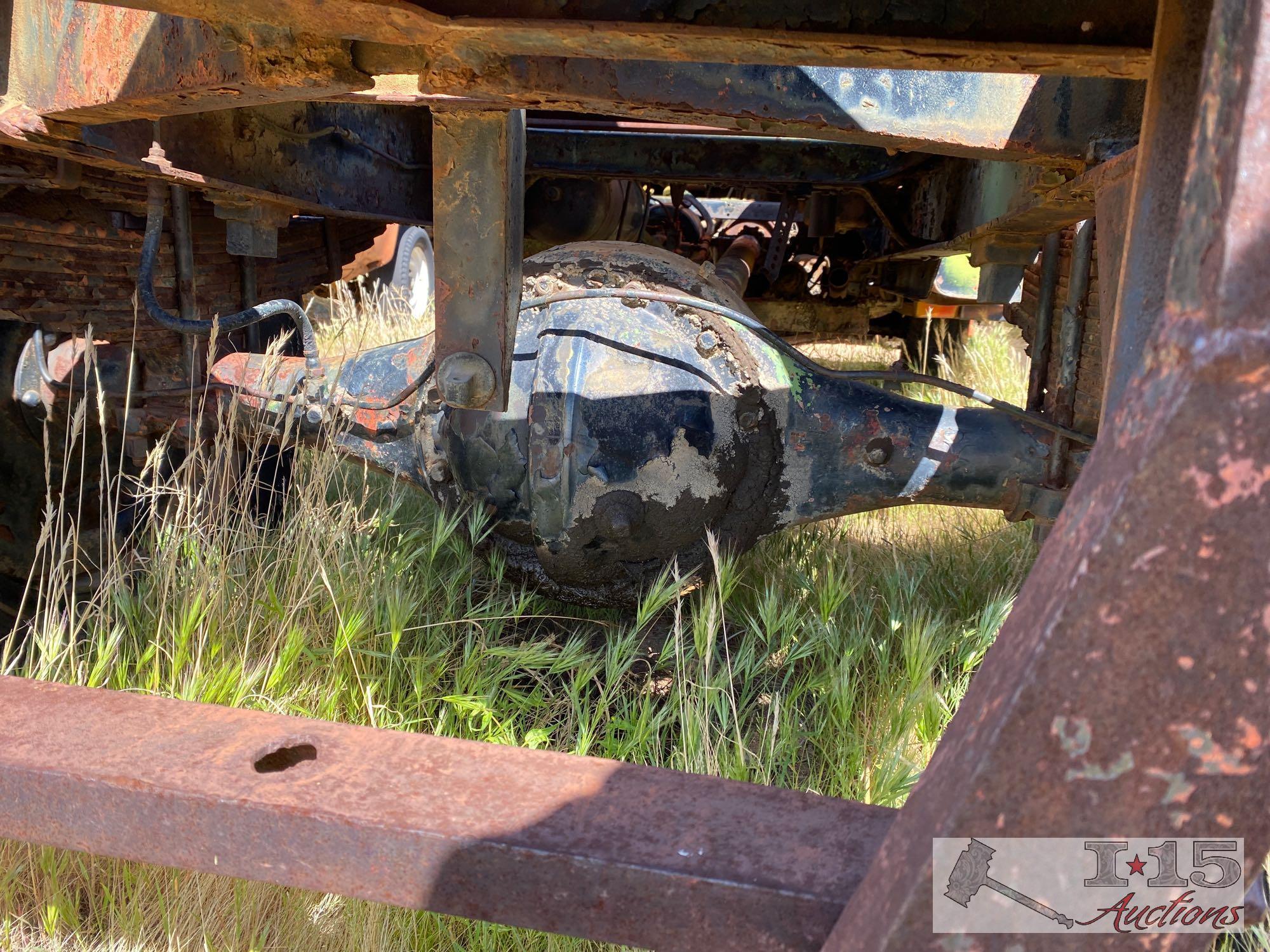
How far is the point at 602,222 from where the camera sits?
370 centimetres

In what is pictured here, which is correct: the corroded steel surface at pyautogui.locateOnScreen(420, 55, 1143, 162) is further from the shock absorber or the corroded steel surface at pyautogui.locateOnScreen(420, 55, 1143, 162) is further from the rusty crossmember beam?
the shock absorber

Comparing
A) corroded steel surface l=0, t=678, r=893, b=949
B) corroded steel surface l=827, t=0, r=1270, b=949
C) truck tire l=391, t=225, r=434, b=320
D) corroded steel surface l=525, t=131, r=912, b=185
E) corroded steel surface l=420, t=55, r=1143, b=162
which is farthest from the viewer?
truck tire l=391, t=225, r=434, b=320

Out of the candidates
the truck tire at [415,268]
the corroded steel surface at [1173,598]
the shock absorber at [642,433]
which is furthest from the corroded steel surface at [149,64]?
the truck tire at [415,268]

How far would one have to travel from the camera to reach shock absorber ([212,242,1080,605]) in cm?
196

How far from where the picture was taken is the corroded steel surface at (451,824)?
0.84 meters

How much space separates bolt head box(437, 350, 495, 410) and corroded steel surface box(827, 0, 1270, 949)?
3.30 ft

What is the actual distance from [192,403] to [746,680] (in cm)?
140

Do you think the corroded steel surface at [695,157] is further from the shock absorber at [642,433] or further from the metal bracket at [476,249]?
the metal bracket at [476,249]

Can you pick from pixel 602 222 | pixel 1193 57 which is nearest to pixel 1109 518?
pixel 1193 57

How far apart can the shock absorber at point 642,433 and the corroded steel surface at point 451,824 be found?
0.98 m

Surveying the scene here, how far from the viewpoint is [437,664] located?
81.6 inches

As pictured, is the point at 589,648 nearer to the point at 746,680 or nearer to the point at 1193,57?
the point at 746,680

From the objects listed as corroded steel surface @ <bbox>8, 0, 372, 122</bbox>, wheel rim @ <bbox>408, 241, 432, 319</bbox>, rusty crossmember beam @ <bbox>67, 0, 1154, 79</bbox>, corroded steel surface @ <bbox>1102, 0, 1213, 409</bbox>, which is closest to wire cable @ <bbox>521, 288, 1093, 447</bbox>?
corroded steel surface @ <bbox>8, 0, 372, 122</bbox>

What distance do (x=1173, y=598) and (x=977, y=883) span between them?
21 cm
